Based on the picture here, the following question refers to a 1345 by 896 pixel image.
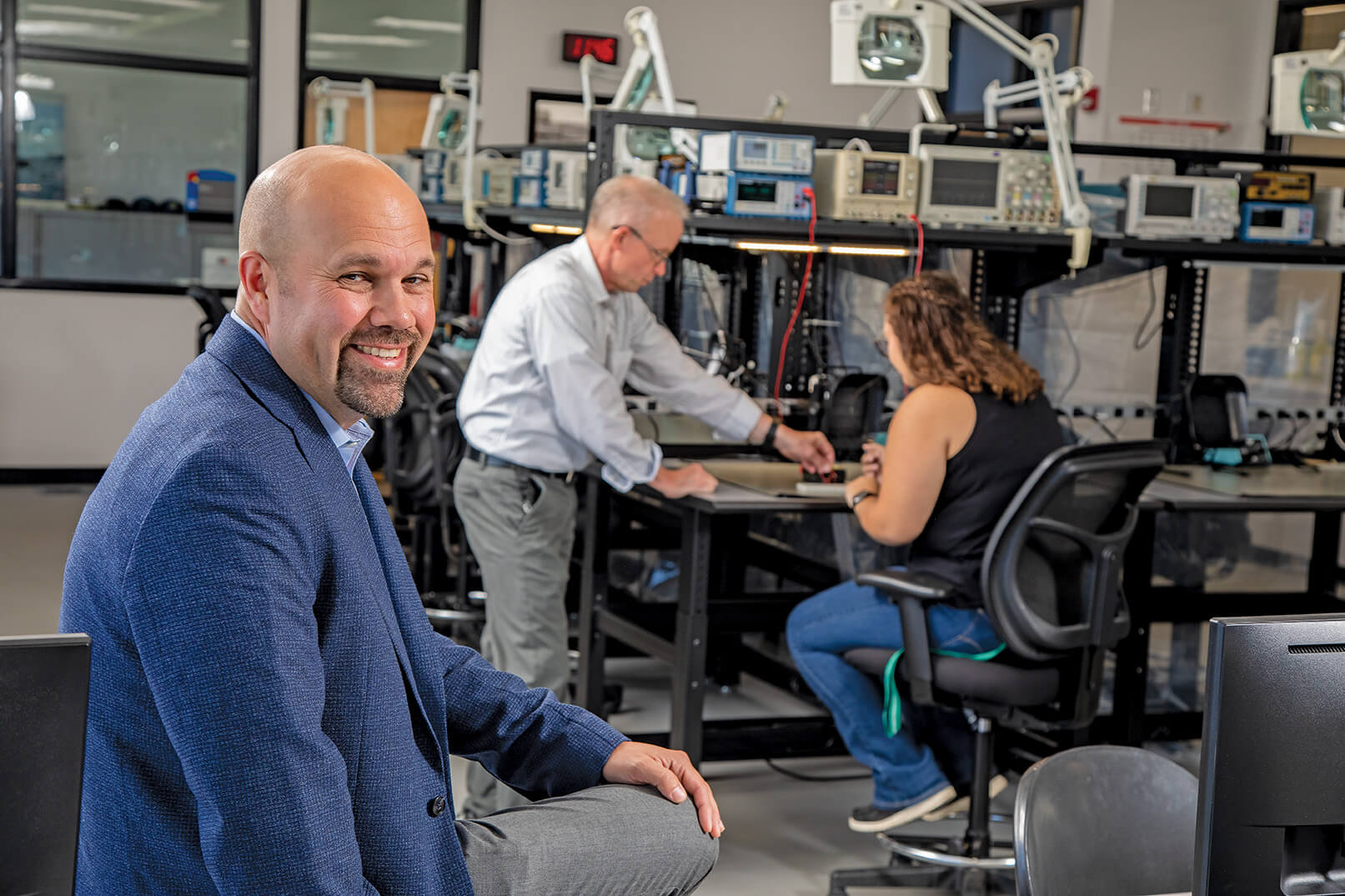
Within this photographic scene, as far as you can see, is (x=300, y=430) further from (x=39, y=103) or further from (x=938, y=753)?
(x=39, y=103)

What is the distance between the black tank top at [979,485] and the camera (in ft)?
9.04

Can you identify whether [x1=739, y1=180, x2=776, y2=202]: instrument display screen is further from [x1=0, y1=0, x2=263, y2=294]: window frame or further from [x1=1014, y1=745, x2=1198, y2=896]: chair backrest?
[x1=0, y1=0, x2=263, y2=294]: window frame

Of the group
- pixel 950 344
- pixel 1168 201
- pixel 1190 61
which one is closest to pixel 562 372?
pixel 950 344

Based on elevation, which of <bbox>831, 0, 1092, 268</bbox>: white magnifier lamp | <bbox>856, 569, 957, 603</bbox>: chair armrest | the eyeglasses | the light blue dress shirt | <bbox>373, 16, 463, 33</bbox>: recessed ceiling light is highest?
<bbox>373, 16, 463, 33</bbox>: recessed ceiling light

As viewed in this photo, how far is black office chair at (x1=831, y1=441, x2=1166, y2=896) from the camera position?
259cm

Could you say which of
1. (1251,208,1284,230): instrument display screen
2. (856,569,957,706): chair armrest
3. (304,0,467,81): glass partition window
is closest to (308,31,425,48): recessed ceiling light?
(304,0,467,81): glass partition window

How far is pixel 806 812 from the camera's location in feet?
10.8

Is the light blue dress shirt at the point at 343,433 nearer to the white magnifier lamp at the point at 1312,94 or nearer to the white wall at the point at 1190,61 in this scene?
the white magnifier lamp at the point at 1312,94

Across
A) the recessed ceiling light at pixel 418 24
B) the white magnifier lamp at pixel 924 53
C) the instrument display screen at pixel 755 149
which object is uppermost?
the recessed ceiling light at pixel 418 24

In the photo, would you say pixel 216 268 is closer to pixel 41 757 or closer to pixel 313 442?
pixel 313 442

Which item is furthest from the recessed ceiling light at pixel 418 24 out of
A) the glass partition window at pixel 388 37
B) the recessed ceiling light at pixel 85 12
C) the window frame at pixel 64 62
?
the recessed ceiling light at pixel 85 12

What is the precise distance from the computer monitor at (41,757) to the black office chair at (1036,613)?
2.04 metres

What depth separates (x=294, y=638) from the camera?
1088 millimetres

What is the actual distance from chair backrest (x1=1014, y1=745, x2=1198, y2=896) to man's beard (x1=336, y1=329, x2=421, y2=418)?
2.32ft
